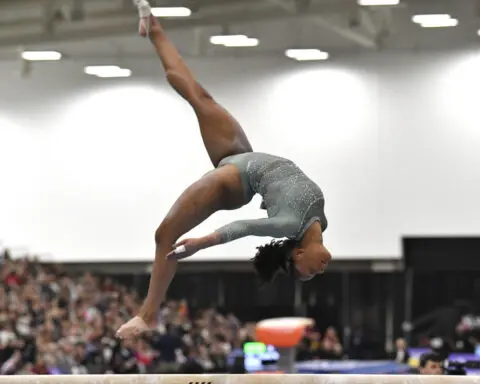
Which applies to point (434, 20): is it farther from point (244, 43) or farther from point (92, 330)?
point (92, 330)

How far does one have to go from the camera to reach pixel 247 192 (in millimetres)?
5602

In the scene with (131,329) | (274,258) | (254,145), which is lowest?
(131,329)

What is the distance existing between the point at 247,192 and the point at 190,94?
27.4 inches

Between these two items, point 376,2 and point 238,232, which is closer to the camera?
point 238,232

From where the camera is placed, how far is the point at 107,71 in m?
14.3

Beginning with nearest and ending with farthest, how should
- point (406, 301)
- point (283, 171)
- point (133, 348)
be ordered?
point (283, 171) → point (133, 348) → point (406, 301)

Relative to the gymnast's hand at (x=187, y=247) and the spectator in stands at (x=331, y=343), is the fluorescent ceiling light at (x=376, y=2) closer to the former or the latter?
the spectator in stands at (x=331, y=343)

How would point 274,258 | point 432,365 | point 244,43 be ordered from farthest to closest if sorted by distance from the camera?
point 244,43 < point 432,365 < point 274,258

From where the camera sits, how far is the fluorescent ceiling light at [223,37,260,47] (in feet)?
45.5

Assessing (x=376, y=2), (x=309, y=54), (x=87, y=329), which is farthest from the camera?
(x=309, y=54)

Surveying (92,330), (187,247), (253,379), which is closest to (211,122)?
(187,247)

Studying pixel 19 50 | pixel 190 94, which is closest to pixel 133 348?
pixel 19 50

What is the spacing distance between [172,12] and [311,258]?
8.49 meters

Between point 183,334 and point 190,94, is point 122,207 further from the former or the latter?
point 190,94
